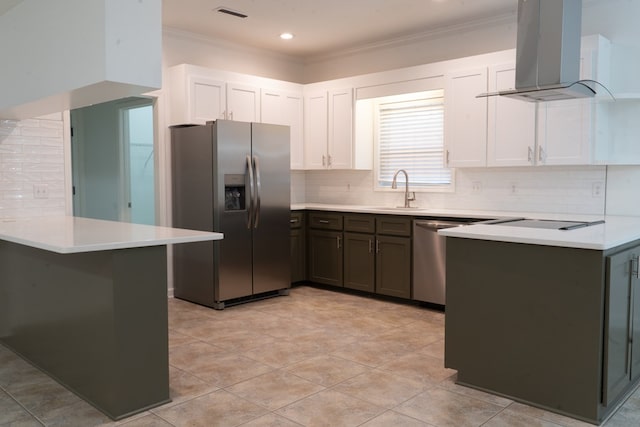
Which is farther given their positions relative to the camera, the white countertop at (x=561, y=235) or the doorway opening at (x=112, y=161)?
the doorway opening at (x=112, y=161)

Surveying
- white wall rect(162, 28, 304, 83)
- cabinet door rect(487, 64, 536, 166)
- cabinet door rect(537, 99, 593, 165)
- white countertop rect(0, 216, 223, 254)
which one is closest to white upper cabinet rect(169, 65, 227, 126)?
white wall rect(162, 28, 304, 83)

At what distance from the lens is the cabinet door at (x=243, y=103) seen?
17.9ft

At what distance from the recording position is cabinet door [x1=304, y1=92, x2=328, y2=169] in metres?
6.04

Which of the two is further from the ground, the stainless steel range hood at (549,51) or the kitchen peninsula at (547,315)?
the stainless steel range hood at (549,51)

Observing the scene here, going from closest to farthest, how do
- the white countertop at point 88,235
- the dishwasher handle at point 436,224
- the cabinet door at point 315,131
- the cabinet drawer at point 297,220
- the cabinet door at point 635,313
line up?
the white countertop at point 88,235
the cabinet door at point 635,313
the dishwasher handle at point 436,224
the cabinet drawer at point 297,220
the cabinet door at point 315,131

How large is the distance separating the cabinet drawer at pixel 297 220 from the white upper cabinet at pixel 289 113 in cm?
62

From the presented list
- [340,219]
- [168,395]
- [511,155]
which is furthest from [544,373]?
[340,219]

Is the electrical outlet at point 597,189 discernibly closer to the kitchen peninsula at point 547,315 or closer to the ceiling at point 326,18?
the kitchen peninsula at point 547,315

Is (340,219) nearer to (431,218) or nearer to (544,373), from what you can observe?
(431,218)

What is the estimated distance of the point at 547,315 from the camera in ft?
9.05

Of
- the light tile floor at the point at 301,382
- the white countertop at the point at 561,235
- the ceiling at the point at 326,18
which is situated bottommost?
the light tile floor at the point at 301,382

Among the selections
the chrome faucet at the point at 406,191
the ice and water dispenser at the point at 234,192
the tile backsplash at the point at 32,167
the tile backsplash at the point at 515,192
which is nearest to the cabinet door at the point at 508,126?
the tile backsplash at the point at 515,192

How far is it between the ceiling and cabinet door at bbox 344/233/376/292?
205cm

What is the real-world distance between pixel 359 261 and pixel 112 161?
11.3ft
